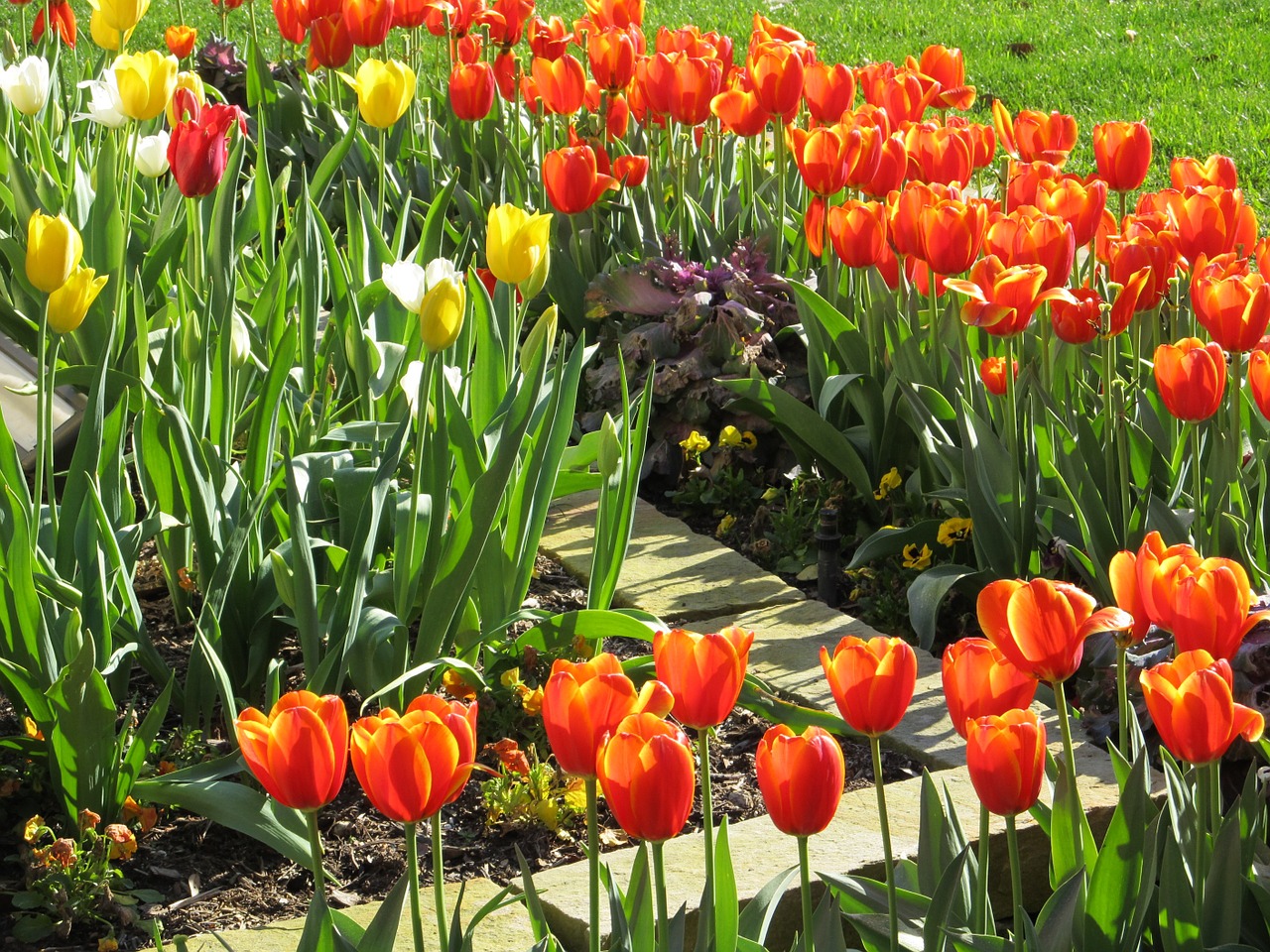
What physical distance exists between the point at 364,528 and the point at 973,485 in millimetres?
1012

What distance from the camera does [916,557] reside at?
9.18 ft

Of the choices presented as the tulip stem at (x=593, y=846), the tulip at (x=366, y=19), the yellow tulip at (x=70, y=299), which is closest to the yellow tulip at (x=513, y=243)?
the yellow tulip at (x=70, y=299)

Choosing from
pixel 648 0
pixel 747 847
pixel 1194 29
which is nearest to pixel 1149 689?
pixel 747 847

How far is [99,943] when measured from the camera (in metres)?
1.78

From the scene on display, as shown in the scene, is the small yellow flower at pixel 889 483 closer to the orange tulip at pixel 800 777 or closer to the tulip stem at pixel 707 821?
the tulip stem at pixel 707 821

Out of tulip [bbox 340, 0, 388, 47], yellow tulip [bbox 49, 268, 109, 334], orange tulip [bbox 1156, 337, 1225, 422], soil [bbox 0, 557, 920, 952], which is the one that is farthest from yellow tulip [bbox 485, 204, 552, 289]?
tulip [bbox 340, 0, 388, 47]

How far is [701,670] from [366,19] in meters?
2.86

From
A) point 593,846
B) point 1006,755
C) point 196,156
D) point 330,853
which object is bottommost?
point 330,853

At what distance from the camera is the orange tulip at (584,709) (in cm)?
117

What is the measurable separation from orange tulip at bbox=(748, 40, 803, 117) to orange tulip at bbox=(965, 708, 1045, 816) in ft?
7.35

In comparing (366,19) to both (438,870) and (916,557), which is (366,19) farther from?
(438,870)

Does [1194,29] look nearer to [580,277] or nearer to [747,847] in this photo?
[580,277]

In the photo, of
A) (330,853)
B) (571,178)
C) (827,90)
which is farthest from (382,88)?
(330,853)

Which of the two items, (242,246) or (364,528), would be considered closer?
(364,528)
